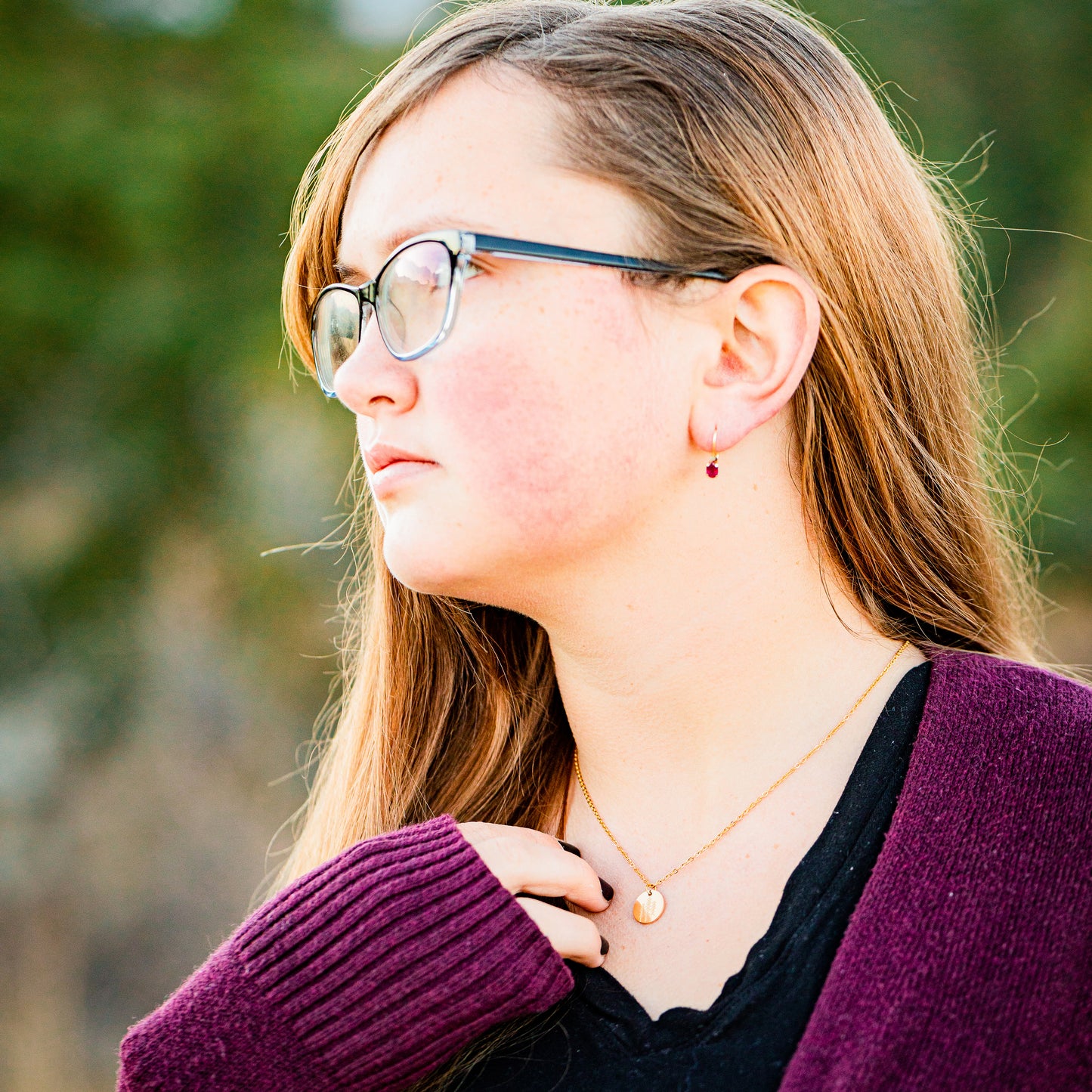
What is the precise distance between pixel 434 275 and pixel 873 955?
1056 mm

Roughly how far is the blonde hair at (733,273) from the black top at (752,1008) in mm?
321

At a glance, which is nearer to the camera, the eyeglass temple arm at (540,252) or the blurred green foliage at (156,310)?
the eyeglass temple arm at (540,252)

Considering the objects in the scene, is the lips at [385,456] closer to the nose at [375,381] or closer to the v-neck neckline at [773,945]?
the nose at [375,381]

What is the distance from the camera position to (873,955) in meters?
1.36

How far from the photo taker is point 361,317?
1749 millimetres

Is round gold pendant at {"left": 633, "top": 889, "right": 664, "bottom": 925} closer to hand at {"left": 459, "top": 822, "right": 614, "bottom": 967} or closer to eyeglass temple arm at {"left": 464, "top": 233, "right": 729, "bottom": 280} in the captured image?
hand at {"left": 459, "top": 822, "right": 614, "bottom": 967}

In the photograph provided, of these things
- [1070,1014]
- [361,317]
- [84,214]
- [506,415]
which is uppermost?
[84,214]

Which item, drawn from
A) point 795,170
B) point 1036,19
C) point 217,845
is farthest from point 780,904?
point 1036,19

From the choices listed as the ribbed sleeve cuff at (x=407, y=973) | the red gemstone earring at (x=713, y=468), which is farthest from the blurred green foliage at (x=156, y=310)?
the ribbed sleeve cuff at (x=407, y=973)

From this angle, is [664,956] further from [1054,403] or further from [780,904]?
[1054,403]

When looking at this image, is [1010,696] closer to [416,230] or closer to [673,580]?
[673,580]

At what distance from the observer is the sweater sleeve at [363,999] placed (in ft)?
4.97

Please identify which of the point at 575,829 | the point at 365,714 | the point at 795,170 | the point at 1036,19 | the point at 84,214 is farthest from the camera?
the point at 1036,19

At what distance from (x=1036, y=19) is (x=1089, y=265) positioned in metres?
1.71
